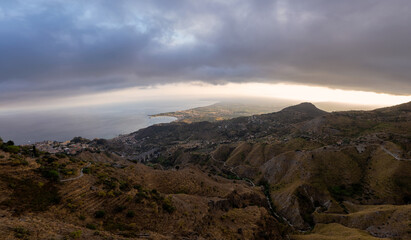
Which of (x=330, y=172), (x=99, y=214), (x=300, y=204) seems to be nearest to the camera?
(x=99, y=214)

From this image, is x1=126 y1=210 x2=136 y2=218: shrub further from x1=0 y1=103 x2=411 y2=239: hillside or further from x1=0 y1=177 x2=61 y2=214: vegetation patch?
x1=0 y1=177 x2=61 y2=214: vegetation patch

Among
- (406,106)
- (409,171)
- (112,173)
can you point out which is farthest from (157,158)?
(406,106)

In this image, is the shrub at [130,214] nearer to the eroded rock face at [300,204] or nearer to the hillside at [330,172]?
the eroded rock face at [300,204]

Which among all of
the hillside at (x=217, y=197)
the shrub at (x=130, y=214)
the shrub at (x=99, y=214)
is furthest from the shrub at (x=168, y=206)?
the shrub at (x=99, y=214)

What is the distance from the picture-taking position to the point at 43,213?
2039 centimetres

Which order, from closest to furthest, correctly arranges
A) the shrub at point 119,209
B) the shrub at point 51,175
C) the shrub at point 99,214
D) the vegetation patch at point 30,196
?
the vegetation patch at point 30,196 < the shrub at point 99,214 < the shrub at point 119,209 < the shrub at point 51,175

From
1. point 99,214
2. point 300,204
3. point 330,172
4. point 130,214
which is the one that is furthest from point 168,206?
point 330,172

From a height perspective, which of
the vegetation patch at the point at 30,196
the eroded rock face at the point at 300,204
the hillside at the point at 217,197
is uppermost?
the vegetation patch at the point at 30,196

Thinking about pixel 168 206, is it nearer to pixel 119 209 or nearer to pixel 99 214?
pixel 119 209

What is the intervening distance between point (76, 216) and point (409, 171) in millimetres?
83738

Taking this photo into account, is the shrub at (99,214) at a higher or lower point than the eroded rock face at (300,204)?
higher

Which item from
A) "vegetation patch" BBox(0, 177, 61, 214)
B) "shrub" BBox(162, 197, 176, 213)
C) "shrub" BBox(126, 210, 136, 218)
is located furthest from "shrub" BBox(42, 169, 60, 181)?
"shrub" BBox(162, 197, 176, 213)

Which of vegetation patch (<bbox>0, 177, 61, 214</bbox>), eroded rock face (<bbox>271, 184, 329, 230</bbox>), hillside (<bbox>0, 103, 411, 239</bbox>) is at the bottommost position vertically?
eroded rock face (<bbox>271, 184, 329, 230</bbox>)

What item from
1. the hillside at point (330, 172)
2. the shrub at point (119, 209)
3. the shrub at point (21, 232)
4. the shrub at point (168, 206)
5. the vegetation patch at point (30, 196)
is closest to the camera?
the shrub at point (21, 232)
